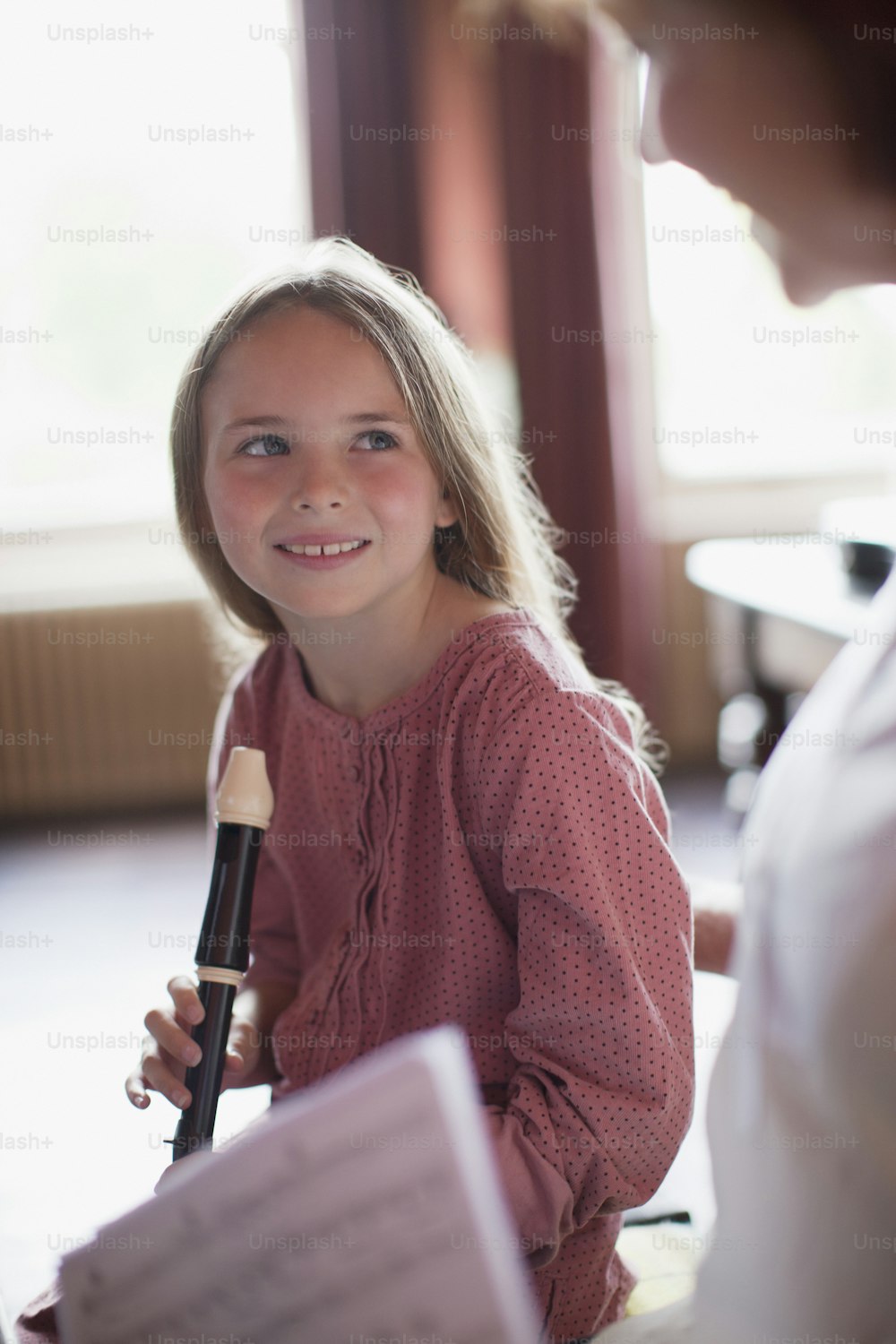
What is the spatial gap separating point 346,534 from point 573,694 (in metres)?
0.22

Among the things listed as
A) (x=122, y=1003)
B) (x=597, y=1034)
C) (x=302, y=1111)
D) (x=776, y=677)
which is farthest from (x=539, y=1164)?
(x=122, y=1003)

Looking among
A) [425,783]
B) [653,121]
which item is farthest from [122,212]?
[653,121]

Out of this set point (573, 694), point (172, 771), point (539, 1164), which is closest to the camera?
point (539, 1164)

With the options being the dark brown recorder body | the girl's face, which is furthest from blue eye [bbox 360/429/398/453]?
the dark brown recorder body

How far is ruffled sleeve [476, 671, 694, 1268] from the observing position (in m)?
0.78

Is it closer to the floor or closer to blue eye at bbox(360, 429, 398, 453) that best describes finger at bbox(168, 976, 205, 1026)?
the floor

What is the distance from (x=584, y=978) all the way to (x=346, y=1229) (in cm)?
38

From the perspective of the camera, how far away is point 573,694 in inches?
34.8

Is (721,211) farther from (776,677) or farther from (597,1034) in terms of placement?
(597,1034)

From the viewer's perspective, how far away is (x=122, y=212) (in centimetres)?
359

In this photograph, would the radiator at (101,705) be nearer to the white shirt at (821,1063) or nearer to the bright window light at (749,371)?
the bright window light at (749,371)

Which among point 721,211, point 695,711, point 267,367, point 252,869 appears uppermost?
point 721,211

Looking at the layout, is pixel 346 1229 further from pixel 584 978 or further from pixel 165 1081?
pixel 165 1081

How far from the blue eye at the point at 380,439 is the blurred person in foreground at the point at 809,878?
33 cm
